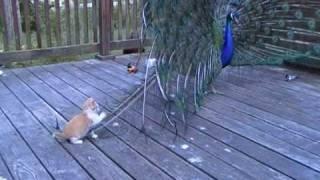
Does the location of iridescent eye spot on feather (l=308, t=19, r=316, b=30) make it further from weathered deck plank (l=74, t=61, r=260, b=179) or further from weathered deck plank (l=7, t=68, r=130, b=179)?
weathered deck plank (l=7, t=68, r=130, b=179)

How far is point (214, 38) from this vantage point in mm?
3322

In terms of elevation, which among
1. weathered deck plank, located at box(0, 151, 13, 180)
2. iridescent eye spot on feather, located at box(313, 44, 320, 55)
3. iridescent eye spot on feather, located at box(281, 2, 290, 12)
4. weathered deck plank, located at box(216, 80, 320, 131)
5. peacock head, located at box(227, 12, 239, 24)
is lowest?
weathered deck plank, located at box(0, 151, 13, 180)

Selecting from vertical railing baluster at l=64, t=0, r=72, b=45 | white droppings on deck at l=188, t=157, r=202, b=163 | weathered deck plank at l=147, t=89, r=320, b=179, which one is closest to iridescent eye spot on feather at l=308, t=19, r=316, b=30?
weathered deck plank at l=147, t=89, r=320, b=179

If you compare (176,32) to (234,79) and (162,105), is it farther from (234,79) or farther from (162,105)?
(234,79)

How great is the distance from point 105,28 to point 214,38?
2.09 m

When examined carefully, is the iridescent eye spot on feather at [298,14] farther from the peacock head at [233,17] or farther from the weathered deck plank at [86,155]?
the weathered deck plank at [86,155]

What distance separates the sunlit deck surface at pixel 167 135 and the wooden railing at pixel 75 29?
26.7 inches

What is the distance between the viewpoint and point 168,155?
8.10 feet

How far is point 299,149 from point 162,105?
1138 millimetres

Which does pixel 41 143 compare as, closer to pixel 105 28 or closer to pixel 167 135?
pixel 167 135

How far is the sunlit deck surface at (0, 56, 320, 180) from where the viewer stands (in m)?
2.29

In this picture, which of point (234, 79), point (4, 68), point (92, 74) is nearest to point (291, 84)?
point (234, 79)

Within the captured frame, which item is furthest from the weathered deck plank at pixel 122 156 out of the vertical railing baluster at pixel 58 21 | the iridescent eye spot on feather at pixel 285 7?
the iridescent eye spot on feather at pixel 285 7

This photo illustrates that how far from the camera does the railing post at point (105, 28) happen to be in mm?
5020
